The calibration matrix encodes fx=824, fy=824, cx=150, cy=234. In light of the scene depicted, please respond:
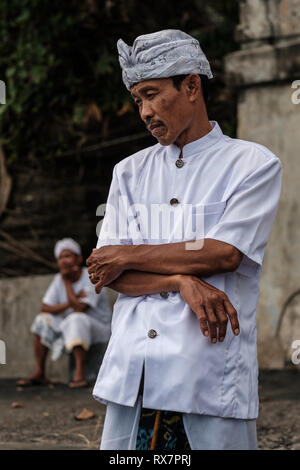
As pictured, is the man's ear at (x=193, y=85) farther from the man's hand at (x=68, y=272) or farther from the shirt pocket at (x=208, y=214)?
the man's hand at (x=68, y=272)

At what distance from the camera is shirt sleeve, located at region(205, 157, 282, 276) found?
89.2 inches

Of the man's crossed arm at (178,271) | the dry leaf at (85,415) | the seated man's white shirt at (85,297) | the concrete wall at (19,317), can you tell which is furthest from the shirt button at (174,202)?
the concrete wall at (19,317)

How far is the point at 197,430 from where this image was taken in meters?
2.21

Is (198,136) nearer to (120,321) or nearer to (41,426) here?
(120,321)

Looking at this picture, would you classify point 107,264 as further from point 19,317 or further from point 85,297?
point 19,317

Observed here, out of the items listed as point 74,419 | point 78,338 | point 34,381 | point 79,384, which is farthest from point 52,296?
point 74,419

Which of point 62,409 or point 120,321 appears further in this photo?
point 62,409

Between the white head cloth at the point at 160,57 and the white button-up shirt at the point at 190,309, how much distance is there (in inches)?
8.9

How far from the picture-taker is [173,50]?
2352 mm

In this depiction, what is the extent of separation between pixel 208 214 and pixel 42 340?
18.8 feet

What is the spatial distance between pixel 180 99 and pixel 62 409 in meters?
4.10

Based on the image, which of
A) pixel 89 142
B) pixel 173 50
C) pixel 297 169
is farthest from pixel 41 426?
pixel 89 142

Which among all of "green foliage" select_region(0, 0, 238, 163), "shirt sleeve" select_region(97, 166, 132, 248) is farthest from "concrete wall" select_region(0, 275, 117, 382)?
"shirt sleeve" select_region(97, 166, 132, 248)

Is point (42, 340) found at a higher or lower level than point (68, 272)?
lower
